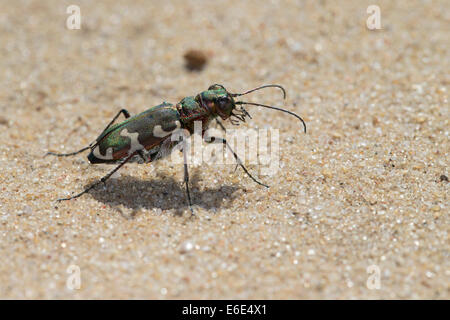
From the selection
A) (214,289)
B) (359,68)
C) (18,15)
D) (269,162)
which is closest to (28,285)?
(214,289)

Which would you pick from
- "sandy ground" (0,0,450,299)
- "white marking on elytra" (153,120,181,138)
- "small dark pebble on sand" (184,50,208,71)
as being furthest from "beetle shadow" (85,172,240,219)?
"small dark pebble on sand" (184,50,208,71)

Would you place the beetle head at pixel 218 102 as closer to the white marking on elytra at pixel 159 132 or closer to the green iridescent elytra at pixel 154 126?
the green iridescent elytra at pixel 154 126

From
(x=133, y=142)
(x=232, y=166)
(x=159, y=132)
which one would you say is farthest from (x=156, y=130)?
(x=232, y=166)

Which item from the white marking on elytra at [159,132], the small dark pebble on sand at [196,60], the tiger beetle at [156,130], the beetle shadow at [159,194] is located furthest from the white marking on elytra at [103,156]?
the small dark pebble on sand at [196,60]

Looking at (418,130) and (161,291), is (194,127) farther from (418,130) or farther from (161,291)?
(418,130)

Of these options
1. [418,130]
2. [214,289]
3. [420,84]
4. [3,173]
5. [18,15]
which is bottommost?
[214,289]

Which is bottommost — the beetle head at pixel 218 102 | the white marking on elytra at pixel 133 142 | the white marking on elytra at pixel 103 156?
the white marking on elytra at pixel 103 156

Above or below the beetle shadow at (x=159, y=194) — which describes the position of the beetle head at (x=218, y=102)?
above
